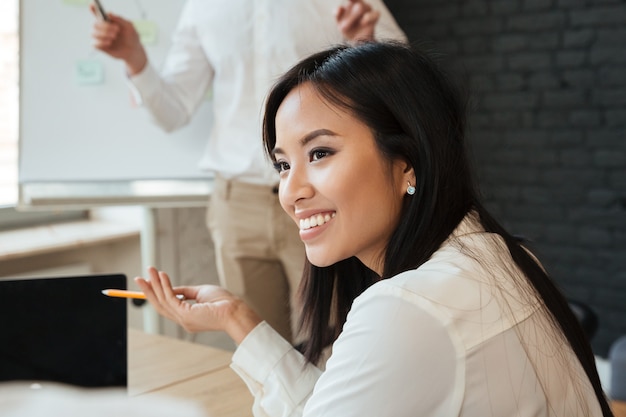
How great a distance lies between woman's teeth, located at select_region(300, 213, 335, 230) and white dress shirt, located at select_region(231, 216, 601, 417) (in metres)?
0.17

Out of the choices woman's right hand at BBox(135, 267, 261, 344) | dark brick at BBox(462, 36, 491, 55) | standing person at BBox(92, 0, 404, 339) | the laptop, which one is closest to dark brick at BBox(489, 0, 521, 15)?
dark brick at BBox(462, 36, 491, 55)

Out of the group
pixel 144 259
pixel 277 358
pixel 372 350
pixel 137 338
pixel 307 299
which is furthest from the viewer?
pixel 144 259

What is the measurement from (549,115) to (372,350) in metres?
2.44

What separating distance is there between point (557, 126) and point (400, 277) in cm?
234

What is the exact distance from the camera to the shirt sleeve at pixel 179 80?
7.30 feet

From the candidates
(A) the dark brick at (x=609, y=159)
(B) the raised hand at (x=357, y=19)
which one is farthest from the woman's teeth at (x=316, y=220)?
(A) the dark brick at (x=609, y=159)

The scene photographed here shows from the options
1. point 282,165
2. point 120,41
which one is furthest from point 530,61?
point 282,165

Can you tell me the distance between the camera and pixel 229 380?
4.52 feet

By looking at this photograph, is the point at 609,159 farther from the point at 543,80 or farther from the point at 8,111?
the point at 8,111

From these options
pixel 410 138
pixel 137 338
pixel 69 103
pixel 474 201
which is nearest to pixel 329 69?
pixel 410 138

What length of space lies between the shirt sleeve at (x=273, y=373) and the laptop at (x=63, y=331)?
0.19 m

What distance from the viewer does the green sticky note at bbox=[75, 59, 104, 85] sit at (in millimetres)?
2381

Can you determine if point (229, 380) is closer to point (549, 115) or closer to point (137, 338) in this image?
point (137, 338)

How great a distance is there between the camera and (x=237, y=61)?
2.19m
